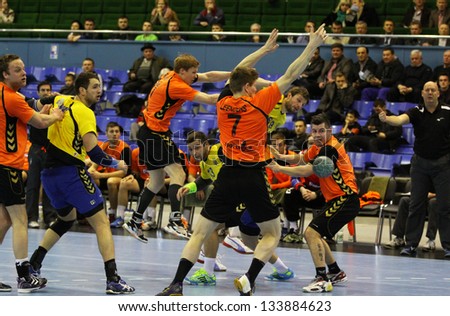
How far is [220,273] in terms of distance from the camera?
11250mm

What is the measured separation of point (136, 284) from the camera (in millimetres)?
9891

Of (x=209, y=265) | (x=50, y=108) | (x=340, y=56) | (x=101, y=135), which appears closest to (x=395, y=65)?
(x=340, y=56)

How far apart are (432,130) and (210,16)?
9.10 meters

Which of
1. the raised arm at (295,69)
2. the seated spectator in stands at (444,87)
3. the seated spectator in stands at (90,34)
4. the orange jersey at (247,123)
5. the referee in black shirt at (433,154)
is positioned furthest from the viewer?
the seated spectator in stands at (90,34)

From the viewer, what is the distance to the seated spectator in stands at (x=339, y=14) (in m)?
19.8

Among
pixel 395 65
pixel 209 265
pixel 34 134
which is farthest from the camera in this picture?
pixel 395 65

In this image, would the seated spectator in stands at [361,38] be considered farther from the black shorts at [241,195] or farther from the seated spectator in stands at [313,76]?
the black shorts at [241,195]

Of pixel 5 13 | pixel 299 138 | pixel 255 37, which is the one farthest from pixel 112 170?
pixel 5 13

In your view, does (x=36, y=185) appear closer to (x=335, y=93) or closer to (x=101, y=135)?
(x=101, y=135)

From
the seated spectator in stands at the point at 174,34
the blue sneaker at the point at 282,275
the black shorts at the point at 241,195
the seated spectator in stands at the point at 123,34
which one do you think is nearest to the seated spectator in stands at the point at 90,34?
the seated spectator in stands at the point at 123,34

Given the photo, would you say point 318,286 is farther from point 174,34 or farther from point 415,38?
point 174,34

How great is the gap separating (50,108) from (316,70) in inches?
393

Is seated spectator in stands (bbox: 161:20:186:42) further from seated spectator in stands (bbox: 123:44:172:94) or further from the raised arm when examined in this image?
the raised arm

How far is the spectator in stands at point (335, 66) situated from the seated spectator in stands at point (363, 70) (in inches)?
6.8
